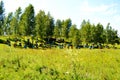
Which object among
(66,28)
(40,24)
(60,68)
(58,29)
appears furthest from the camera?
(58,29)

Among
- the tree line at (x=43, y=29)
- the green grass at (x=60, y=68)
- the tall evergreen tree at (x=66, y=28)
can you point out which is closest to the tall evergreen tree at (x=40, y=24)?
the tree line at (x=43, y=29)

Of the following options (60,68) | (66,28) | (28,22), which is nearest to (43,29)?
(28,22)

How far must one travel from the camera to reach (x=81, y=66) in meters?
18.0

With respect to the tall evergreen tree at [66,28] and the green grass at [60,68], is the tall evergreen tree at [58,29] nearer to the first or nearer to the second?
the tall evergreen tree at [66,28]

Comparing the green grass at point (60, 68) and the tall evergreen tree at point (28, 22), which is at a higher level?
the tall evergreen tree at point (28, 22)

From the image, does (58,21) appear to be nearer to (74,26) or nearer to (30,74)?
(74,26)

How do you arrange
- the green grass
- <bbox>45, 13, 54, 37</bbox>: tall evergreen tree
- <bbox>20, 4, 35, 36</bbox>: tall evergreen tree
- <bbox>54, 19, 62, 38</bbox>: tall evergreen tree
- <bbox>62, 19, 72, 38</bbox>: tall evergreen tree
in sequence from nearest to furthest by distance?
the green grass, <bbox>20, 4, 35, 36</bbox>: tall evergreen tree, <bbox>45, 13, 54, 37</bbox>: tall evergreen tree, <bbox>62, 19, 72, 38</bbox>: tall evergreen tree, <bbox>54, 19, 62, 38</bbox>: tall evergreen tree

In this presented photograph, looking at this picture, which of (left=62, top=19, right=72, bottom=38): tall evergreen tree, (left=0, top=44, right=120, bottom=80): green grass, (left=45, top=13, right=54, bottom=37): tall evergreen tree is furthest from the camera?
(left=62, top=19, right=72, bottom=38): tall evergreen tree

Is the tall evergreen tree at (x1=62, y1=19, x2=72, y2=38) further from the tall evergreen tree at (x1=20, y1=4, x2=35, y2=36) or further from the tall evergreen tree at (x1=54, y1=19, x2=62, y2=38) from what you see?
the tall evergreen tree at (x1=20, y1=4, x2=35, y2=36)

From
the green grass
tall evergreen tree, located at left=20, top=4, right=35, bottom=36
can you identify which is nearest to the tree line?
tall evergreen tree, located at left=20, top=4, right=35, bottom=36

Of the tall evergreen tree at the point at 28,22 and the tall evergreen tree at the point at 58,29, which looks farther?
the tall evergreen tree at the point at 58,29

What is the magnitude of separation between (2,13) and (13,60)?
247 ft

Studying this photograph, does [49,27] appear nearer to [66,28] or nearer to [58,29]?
[66,28]

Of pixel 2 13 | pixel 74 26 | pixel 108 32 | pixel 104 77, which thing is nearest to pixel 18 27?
pixel 2 13
